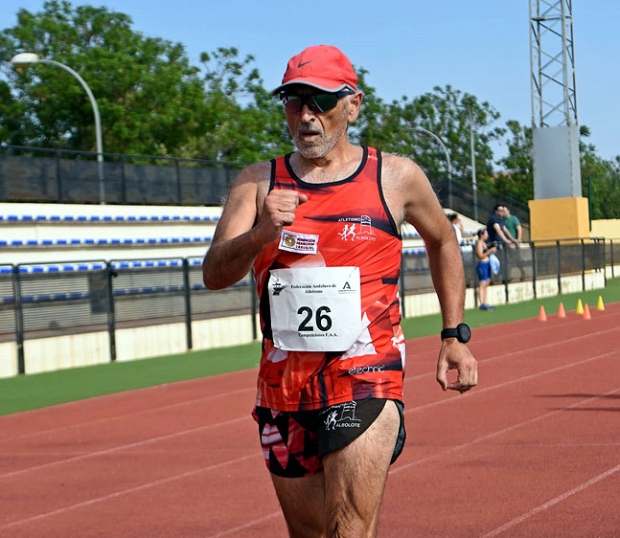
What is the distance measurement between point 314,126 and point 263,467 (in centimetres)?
532

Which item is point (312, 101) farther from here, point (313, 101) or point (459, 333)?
point (459, 333)

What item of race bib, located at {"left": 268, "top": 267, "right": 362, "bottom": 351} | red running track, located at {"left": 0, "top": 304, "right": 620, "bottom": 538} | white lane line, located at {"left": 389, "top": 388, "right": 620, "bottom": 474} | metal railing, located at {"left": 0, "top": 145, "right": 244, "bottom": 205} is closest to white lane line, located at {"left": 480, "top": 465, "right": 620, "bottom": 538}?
red running track, located at {"left": 0, "top": 304, "right": 620, "bottom": 538}

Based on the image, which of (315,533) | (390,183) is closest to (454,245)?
(390,183)

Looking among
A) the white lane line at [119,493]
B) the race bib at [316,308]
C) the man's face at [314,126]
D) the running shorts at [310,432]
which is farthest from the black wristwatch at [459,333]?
the white lane line at [119,493]

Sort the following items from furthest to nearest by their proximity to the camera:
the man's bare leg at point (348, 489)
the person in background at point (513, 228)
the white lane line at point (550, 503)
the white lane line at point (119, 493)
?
the person in background at point (513, 228)
the white lane line at point (119, 493)
the white lane line at point (550, 503)
the man's bare leg at point (348, 489)

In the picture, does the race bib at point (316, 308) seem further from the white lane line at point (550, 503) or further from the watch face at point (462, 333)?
the white lane line at point (550, 503)

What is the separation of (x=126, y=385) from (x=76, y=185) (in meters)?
12.9

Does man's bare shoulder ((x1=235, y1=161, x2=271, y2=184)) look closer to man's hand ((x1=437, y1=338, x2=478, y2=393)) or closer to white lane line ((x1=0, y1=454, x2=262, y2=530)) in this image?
man's hand ((x1=437, y1=338, x2=478, y2=393))

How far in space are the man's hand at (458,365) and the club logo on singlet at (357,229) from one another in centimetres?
59

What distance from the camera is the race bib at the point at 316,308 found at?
4402 mm

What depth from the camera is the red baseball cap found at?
14.6 ft

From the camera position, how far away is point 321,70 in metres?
4.49

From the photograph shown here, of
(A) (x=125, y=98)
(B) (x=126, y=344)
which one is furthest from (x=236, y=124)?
(B) (x=126, y=344)

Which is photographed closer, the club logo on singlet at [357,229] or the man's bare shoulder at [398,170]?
the club logo on singlet at [357,229]
